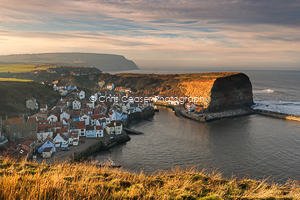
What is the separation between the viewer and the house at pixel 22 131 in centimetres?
2533

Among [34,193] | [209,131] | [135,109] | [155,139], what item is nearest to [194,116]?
[209,131]

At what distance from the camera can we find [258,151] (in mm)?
28391

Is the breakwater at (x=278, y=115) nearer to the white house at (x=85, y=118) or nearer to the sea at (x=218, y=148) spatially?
the sea at (x=218, y=148)

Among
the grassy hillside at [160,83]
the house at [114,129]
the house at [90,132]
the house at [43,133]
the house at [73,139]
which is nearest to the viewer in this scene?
the house at [43,133]

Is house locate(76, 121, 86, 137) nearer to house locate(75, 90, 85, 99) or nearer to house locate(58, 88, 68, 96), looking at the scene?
house locate(75, 90, 85, 99)

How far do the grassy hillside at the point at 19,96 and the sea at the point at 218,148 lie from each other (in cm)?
2086

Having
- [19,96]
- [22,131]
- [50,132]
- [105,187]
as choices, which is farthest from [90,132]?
[105,187]

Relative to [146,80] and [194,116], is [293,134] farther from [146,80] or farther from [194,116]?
[146,80]

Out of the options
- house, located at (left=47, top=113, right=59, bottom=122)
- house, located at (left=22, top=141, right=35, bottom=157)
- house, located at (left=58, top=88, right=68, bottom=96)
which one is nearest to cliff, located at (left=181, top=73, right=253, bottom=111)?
house, located at (left=47, top=113, right=59, bottom=122)

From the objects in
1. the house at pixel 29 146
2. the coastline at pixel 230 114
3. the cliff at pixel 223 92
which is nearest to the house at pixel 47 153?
the house at pixel 29 146

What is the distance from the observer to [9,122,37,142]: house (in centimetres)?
2533

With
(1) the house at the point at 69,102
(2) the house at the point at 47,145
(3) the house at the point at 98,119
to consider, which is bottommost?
(2) the house at the point at 47,145

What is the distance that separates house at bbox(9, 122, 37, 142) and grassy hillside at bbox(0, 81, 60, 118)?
9.76 metres

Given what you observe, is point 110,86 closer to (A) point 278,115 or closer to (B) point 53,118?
(B) point 53,118
